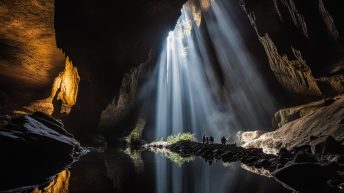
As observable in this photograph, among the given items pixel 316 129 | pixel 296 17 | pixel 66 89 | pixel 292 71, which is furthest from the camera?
pixel 66 89

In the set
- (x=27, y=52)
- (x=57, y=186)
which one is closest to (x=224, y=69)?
(x=27, y=52)

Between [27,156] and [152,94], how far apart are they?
23321 millimetres

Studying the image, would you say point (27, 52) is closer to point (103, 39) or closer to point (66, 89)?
point (66, 89)

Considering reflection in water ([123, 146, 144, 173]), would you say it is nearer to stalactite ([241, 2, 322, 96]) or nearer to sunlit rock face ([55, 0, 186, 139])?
sunlit rock face ([55, 0, 186, 139])

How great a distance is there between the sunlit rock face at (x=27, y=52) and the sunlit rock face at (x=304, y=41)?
14.5 meters

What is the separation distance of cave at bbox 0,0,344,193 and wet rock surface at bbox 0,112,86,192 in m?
0.04

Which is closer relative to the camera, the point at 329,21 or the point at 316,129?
the point at 316,129

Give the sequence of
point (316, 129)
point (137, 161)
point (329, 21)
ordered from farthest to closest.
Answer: point (329, 21) → point (316, 129) → point (137, 161)

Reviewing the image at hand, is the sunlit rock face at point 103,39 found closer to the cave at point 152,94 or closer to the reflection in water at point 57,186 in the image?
the cave at point 152,94

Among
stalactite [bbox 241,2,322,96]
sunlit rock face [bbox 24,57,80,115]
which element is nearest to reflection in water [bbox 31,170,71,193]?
sunlit rock face [bbox 24,57,80,115]

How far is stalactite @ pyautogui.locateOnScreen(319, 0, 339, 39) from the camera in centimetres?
1345

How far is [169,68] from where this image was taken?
66.8 m

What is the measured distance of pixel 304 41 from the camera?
1633 centimetres

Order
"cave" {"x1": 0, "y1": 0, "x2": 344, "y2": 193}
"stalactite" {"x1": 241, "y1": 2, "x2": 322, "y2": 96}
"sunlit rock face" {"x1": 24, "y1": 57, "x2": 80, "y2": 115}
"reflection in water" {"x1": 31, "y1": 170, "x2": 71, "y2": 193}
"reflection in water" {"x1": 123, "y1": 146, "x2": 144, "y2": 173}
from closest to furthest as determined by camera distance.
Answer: "reflection in water" {"x1": 31, "y1": 170, "x2": 71, "y2": 193}, "cave" {"x1": 0, "y1": 0, "x2": 344, "y2": 193}, "reflection in water" {"x1": 123, "y1": 146, "x2": 144, "y2": 173}, "stalactite" {"x1": 241, "y1": 2, "x2": 322, "y2": 96}, "sunlit rock face" {"x1": 24, "y1": 57, "x2": 80, "y2": 115}
